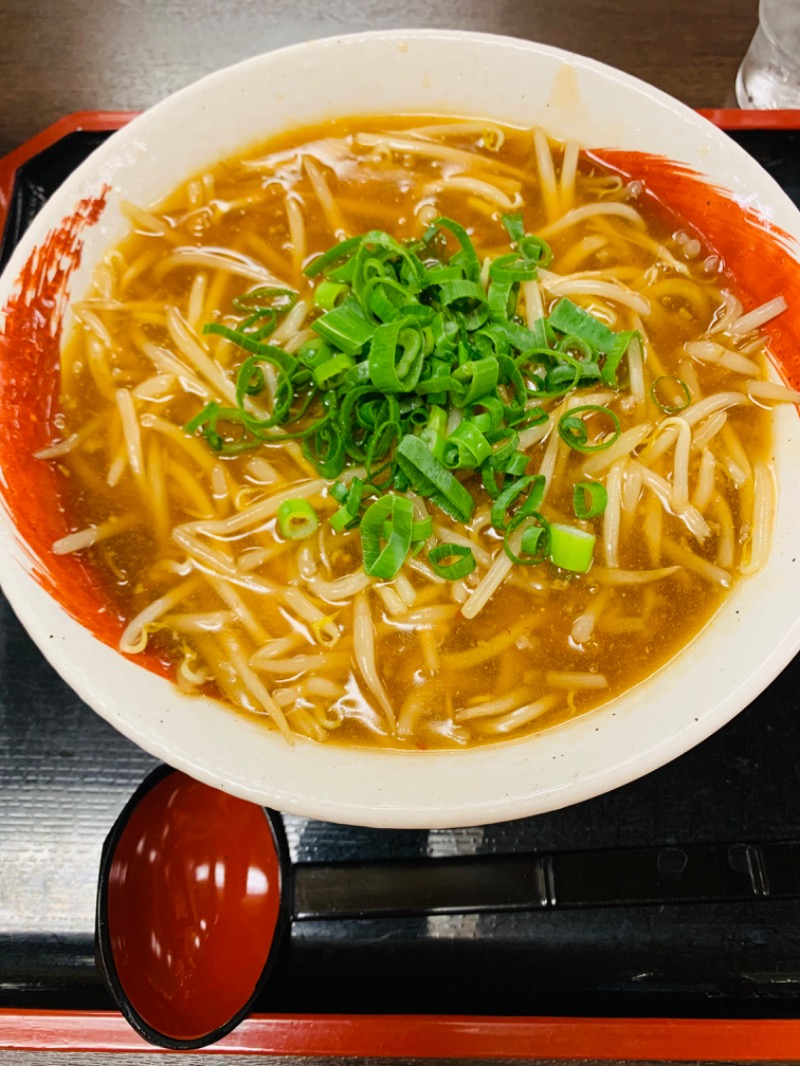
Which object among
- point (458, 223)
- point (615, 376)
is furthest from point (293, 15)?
point (615, 376)

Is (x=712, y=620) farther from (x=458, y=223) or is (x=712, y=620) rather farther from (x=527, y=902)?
(x=458, y=223)

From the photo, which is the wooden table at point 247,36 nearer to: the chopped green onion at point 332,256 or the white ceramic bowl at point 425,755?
the white ceramic bowl at point 425,755

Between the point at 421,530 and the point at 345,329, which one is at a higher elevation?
the point at 345,329

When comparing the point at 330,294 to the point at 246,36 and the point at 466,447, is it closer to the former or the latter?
the point at 466,447

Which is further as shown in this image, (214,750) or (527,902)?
(527,902)

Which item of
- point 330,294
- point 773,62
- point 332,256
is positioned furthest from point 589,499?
point 773,62

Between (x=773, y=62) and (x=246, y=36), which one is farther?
(x=246, y=36)
